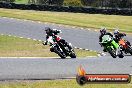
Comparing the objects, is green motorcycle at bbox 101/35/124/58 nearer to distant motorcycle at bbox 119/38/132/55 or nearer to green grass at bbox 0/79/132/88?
distant motorcycle at bbox 119/38/132/55

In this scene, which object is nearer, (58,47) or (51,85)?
(51,85)

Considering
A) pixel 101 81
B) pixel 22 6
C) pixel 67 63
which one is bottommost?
pixel 22 6

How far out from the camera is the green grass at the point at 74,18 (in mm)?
40656

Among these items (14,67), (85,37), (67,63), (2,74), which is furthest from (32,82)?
(85,37)

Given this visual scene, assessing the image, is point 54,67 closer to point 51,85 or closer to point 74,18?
point 51,85

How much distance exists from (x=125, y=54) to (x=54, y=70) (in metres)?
7.48

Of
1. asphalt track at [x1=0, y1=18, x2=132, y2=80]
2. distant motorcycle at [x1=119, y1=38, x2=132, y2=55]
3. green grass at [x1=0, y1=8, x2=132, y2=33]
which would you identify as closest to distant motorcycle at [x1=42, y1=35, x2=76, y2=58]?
asphalt track at [x1=0, y1=18, x2=132, y2=80]

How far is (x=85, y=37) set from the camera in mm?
28922

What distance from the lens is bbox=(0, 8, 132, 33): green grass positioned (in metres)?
40.7

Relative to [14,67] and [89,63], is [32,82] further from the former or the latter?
[89,63]

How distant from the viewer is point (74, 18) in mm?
43469

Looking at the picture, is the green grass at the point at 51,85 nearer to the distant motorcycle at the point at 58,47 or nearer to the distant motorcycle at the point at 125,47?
the distant motorcycle at the point at 58,47

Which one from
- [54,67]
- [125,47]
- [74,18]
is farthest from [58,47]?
[74,18]

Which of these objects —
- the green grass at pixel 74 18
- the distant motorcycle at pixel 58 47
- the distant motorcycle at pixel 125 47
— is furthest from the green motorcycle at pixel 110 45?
the green grass at pixel 74 18
